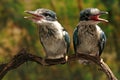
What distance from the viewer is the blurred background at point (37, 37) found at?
110 inches

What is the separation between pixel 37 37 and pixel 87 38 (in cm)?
143

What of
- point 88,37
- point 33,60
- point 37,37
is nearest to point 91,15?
point 88,37

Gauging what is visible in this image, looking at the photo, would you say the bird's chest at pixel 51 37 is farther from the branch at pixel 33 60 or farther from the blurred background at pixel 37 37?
the blurred background at pixel 37 37

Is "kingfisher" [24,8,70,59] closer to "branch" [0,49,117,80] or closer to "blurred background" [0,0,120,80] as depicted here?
"branch" [0,49,117,80]

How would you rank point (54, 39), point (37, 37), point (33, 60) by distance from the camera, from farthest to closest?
1. point (37, 37)
2. point (54, 39)
3. point (33, 60)

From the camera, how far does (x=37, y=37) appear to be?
285 cm

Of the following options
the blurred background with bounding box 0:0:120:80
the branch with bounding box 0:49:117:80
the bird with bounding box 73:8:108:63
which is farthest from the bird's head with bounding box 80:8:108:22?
the blurred background with bounding box 0:0:120:80

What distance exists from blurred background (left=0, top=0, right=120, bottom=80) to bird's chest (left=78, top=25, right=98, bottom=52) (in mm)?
1282

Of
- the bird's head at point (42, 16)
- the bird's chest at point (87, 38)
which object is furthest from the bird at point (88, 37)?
the bird's head at point (42, 16)

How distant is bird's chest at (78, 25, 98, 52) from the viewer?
4.67ft

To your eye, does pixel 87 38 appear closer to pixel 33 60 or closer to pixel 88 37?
pixel 88 37

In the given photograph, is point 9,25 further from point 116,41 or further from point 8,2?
point 116,41

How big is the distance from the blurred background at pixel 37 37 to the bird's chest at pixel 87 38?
1.28 metres

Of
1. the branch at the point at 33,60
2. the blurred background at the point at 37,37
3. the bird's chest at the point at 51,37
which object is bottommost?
the blurred background at the point at 37,37
